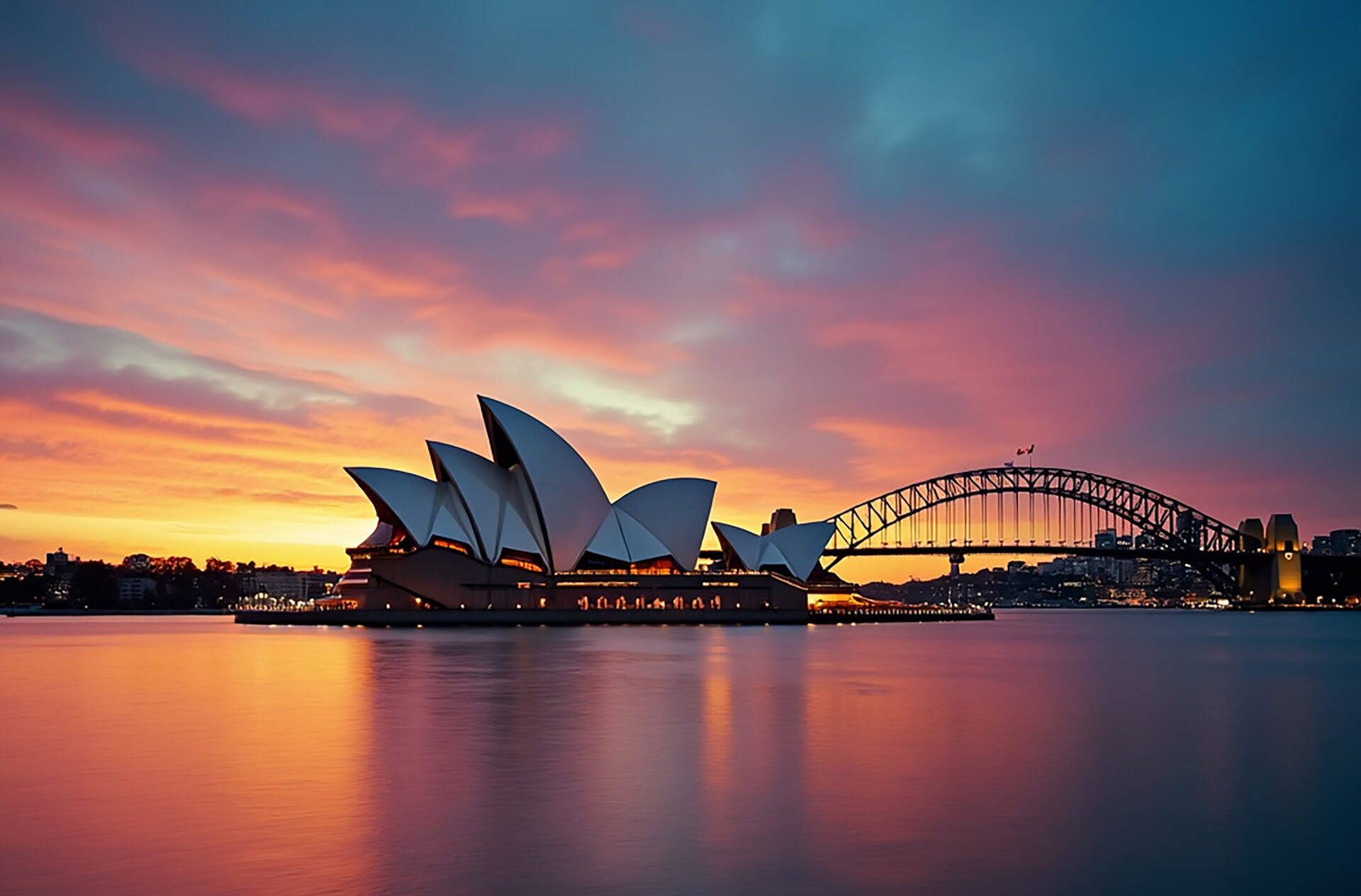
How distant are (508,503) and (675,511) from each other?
16.2 m

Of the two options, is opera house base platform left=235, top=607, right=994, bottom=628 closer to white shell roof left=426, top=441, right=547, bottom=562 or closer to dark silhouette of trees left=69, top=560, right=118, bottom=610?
white shell roof left=426, top=441, right=547, bottom=562

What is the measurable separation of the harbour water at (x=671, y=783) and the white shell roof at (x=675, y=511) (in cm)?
5159

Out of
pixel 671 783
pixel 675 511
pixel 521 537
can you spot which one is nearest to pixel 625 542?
pixel 675 511

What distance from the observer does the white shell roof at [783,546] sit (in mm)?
109000

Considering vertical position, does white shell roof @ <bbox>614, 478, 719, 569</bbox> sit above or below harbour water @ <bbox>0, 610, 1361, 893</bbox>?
above

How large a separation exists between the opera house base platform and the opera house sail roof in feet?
13.5

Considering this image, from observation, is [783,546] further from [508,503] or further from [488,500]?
[488,500]

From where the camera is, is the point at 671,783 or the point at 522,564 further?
the point at 522,564

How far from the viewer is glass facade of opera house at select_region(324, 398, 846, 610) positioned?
8112 centimetres

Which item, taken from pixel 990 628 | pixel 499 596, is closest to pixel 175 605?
pixel 499 596

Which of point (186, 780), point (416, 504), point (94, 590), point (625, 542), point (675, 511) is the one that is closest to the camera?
point (186, 780)

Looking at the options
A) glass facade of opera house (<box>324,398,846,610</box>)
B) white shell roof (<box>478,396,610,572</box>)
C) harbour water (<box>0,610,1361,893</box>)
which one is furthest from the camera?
glass facade of opera house (<box>324,398,846,610</box>)

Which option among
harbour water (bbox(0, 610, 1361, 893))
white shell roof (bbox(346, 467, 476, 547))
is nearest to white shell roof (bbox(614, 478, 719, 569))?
white shell roof (bbox(346, 467, 476, 547))

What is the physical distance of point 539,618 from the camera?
3329 inches
